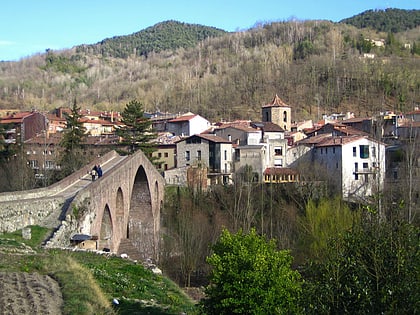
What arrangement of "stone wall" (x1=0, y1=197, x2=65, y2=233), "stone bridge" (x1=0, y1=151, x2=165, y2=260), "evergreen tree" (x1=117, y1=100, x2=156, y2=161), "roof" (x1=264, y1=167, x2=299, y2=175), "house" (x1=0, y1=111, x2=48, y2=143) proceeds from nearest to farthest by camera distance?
"stone wall" (x1=0, y1=197, x2=65, y2=233) < "stone bridge" (x1=0, y1=151, x2=165, y2=260) < "evergreen tree" (x1=117, y1=100, x2=156, y2=161) < "roof" (x1=264, y1=167, x2=299, y2=175) < "house" (x1=0, y1=111, x2=48, y2=143)

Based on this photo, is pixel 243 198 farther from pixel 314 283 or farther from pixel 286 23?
pixel 286 23

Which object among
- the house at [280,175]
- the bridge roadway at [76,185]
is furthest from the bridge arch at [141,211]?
the house at [280,175]

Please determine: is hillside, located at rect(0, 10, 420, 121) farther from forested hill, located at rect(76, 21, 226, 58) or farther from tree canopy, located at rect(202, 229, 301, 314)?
tree canopy, located at rect(202, 229, 301, 314)

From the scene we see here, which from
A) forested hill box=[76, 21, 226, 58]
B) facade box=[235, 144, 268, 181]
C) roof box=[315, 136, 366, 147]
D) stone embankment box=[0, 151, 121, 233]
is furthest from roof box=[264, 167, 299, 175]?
forested hill box=[76, 21, 226, 58]

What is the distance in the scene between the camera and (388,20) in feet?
515

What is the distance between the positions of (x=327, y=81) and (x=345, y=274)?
281 ft

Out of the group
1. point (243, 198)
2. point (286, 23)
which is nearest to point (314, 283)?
point (243, 198)

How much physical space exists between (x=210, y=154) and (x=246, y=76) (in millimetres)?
51471

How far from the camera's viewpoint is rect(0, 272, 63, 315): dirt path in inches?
340

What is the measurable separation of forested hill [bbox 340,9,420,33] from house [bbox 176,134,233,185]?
114 meters

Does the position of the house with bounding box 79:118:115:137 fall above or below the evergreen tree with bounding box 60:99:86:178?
above

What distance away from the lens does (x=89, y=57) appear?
16388 centimetres

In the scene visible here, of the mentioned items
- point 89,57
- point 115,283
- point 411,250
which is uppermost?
point 89,57

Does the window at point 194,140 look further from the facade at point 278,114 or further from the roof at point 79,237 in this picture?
the roof at point 79,237
